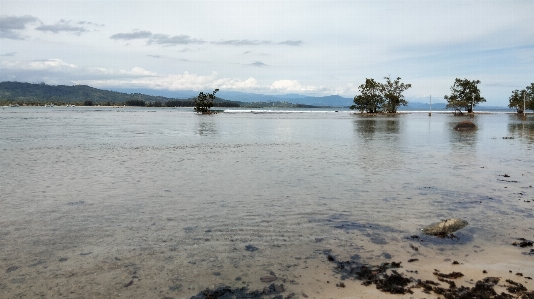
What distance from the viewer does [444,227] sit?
30.9 feet

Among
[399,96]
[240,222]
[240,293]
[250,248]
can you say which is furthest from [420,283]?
[399,96]

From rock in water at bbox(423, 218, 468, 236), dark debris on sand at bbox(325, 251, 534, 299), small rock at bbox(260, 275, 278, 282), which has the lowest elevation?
small rock at bbox(260, 275, 278, 282)

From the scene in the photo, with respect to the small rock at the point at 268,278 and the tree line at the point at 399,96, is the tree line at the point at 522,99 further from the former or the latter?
the small rock at the point at 268,278

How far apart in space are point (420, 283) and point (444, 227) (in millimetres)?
3274

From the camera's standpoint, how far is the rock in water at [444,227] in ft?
30.5

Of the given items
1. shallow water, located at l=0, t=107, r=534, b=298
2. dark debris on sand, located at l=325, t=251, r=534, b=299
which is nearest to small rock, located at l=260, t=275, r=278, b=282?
shallow water, located at l=0, t=107, r=534, b=298

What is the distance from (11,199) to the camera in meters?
12.9

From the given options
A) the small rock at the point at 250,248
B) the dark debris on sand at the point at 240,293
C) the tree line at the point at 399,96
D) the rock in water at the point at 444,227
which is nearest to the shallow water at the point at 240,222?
the small rock at the point at 250,248

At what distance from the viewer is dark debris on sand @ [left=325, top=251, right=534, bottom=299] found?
6.22 meters

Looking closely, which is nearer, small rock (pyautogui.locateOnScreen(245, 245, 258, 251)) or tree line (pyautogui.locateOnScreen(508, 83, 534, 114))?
small rock (pyautogui.locateOnScreen(245, 245, 258, 251))

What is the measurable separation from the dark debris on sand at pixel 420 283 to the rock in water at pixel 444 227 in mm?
2330

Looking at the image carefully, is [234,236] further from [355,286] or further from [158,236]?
[355,286]

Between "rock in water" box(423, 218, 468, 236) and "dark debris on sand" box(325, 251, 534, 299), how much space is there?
7.65ft

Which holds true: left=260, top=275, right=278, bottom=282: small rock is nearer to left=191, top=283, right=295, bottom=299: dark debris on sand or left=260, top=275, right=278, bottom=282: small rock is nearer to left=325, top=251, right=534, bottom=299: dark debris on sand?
left=191, top=283, right=295, bottom=299: dark debris on sand
